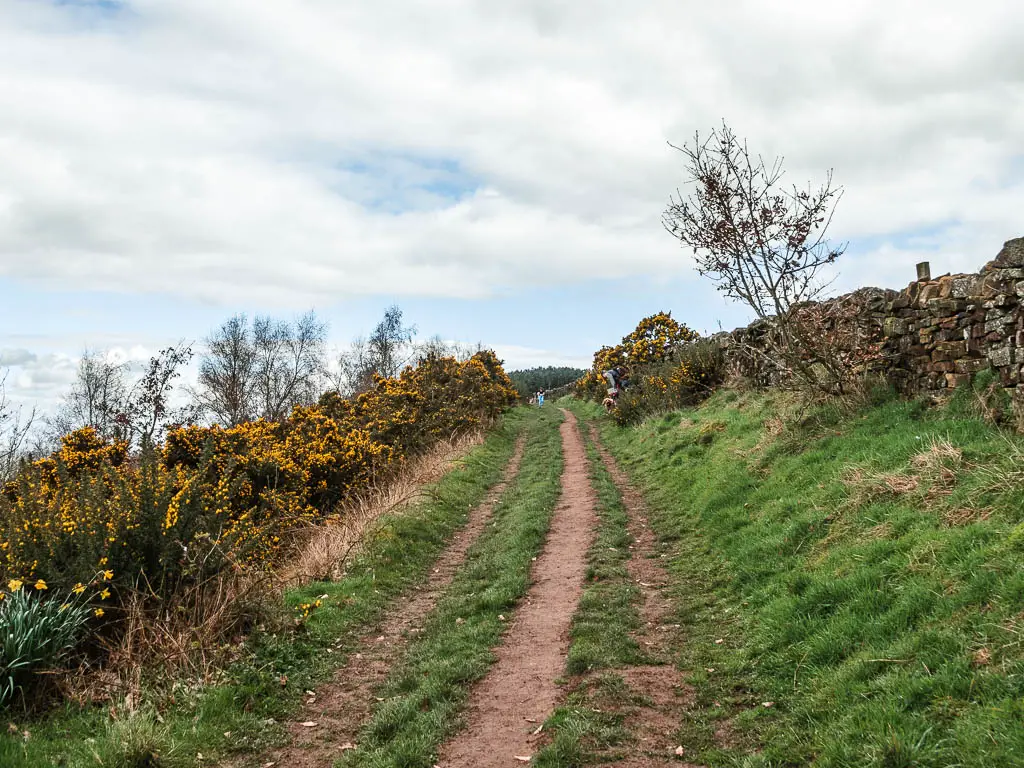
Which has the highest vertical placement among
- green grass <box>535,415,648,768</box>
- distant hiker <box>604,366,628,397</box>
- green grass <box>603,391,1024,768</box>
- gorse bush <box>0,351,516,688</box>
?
distant hiker <box>604,366,628,397</box>

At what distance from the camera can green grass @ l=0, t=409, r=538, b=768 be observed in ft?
15.0

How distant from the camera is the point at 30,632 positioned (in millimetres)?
5301

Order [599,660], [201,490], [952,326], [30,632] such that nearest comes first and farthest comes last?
1. [30,632]
2. [599,660]
3. [201,490]
4. [952,326]

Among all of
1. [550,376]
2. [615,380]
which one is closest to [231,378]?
[615,380]

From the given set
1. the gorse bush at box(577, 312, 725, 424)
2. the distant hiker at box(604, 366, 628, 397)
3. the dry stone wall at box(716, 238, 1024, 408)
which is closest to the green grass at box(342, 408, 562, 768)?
the dry stone wall at box(716, 238, 1024, 408)

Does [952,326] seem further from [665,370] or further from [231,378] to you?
[231,378]

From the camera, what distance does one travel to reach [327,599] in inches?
312

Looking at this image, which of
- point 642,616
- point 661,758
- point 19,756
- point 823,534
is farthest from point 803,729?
point 19,756

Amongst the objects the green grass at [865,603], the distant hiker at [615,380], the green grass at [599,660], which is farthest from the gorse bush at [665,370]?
the green grass at [599,660]

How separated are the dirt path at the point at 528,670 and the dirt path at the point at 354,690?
909 millimetres

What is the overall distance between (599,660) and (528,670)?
0.64 metres

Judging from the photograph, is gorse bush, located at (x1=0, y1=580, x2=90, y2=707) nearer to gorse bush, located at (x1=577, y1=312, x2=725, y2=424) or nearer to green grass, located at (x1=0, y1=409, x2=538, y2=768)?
green grass, located at (x1=0, y1=409, x2=538, y2=768)

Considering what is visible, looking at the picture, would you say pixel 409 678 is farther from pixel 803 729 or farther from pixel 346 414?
pixel 346 414

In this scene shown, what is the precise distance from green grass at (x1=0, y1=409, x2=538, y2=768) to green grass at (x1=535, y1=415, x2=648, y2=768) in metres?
2.22
